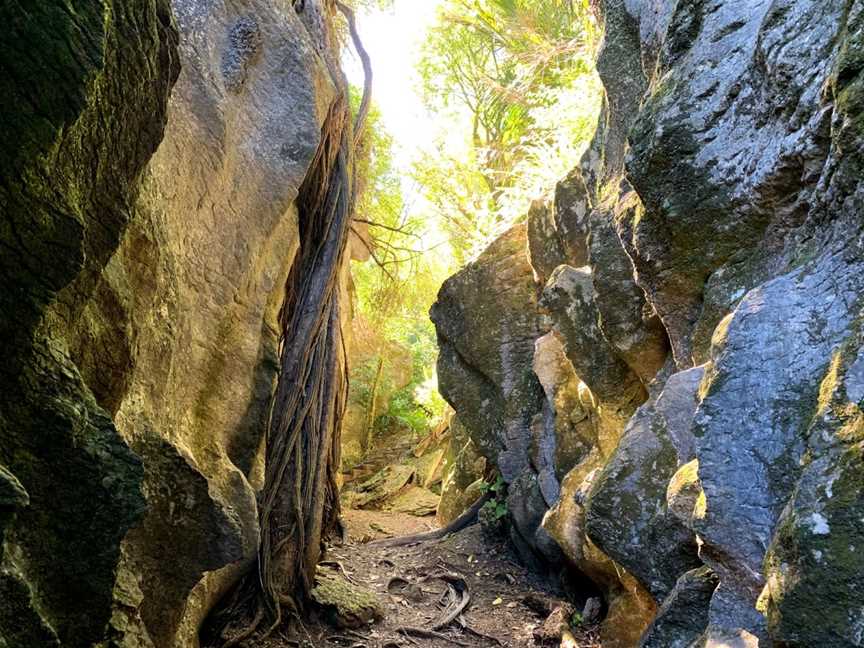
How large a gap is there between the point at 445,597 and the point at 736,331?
4.22 meters

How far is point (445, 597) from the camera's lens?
5641mm

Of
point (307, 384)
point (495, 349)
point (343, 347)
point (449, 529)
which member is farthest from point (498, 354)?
point (307, 384)

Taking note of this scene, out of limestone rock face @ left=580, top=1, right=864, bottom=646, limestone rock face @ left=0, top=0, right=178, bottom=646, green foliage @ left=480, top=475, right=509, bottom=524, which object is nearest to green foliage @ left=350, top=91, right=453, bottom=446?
green foliage @ left=480, top=475, right=509, bottom=524

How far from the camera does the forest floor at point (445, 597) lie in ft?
15.1

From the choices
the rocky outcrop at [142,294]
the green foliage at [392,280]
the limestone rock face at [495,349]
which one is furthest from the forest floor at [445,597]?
the green foliage at [392,280]

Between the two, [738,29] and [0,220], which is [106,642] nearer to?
[0,220]

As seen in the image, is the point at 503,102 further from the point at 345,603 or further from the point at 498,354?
the point at 345,603

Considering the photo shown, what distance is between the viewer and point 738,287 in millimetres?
3002

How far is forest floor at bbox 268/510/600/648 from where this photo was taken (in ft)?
15.1

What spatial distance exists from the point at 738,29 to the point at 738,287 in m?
1.28

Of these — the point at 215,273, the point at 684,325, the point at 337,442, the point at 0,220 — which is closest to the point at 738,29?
the point at 684,325

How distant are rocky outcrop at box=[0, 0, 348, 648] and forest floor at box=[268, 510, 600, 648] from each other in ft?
4.19

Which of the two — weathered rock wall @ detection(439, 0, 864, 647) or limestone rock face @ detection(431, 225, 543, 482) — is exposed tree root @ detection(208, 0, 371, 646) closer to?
limestone rock face @ detection(431, 225, 543, 482)

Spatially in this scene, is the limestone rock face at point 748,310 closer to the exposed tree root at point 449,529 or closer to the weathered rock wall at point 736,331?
the weathered rock wall at point 736,331
